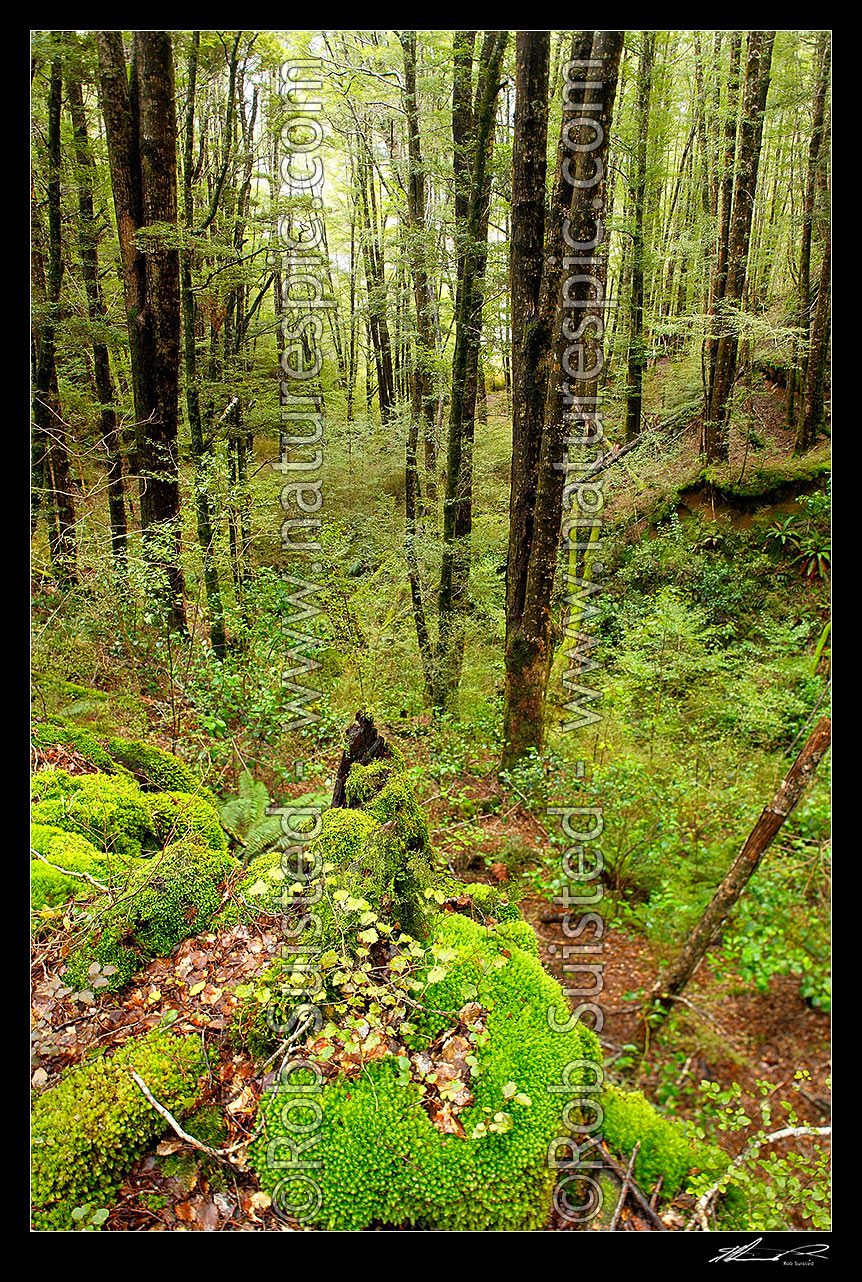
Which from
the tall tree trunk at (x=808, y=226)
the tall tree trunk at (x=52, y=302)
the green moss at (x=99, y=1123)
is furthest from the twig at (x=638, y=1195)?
the tall tree trunk at (x=808, y=226)

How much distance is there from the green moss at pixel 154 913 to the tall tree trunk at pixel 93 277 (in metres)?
6.07

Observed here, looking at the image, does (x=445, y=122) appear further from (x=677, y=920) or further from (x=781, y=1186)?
(x=781, y=1186)

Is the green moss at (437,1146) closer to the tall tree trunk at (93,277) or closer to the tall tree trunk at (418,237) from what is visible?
the tall tree trunk at (93,277)

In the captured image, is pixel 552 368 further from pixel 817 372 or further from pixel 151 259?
pixel 817 372

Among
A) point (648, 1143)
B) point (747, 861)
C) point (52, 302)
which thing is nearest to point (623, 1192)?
point (648, 1143)

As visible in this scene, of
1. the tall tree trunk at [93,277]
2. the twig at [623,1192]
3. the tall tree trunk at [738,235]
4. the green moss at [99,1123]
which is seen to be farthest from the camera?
the tall tree trunk at [738,235]

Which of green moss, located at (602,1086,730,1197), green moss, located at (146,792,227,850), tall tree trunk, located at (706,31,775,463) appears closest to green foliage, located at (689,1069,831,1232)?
green moss, located at (602,1086,730,1197)

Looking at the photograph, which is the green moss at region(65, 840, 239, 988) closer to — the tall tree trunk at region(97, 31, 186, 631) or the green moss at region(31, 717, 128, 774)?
the green moss at region(31, 717, 128, 774)

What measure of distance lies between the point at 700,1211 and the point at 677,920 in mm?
2330

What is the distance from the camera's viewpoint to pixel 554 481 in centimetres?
588

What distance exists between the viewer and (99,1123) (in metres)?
2.12

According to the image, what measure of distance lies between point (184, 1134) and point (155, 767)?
285 cm

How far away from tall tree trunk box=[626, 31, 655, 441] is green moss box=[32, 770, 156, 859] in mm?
13592

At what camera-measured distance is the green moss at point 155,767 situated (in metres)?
4.57
